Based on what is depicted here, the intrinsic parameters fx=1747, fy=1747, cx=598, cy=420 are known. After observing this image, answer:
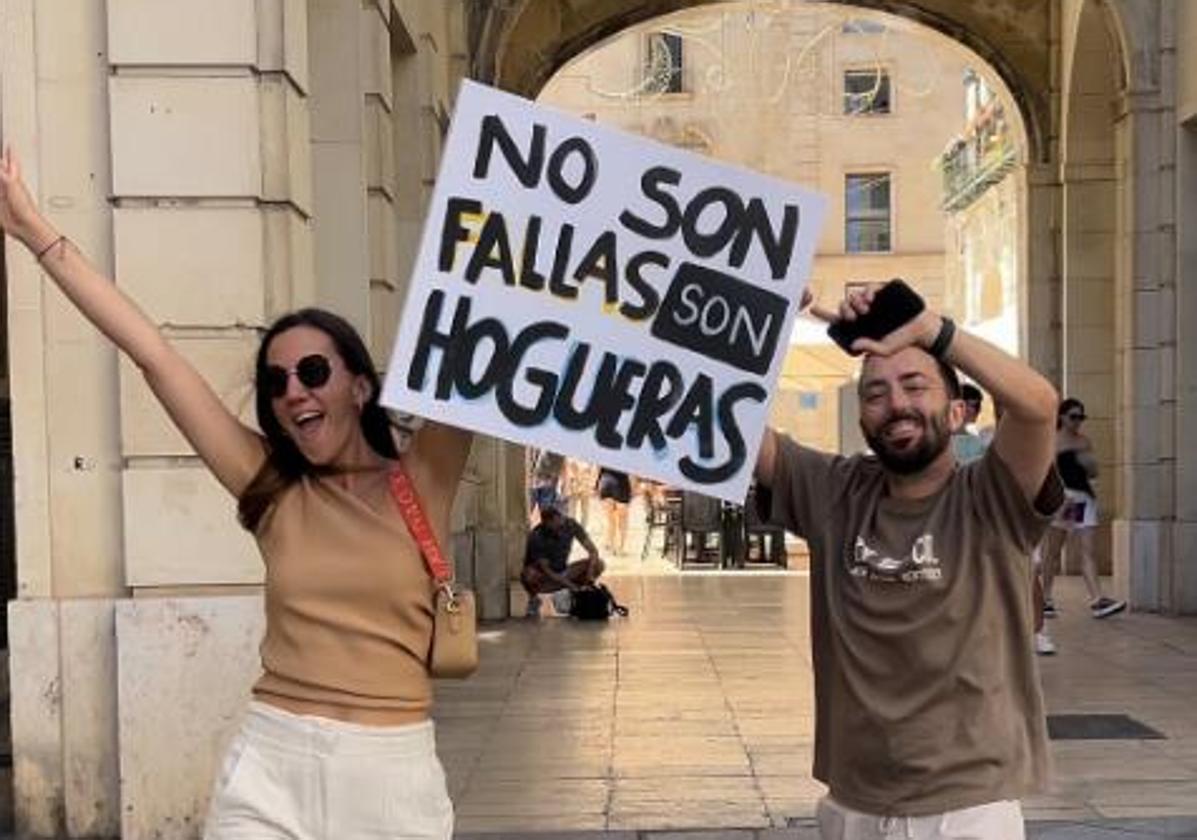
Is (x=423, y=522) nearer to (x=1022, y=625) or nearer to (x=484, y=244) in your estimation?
(x=484, y=244)

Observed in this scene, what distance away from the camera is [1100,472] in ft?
58.8

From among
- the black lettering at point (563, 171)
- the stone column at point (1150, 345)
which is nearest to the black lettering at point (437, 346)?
the black lettering at point (563, 171)

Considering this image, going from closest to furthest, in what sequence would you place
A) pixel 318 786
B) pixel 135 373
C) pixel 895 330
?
pixel 318 786 → pixel 895 330 → pixel 135 373

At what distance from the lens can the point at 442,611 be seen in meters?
3.17

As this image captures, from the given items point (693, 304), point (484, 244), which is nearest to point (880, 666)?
point (693, 304)

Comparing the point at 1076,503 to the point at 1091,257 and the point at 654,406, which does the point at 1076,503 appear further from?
the point at 654,406

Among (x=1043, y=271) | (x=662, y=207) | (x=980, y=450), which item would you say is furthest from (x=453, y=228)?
(x=1043, y=271)

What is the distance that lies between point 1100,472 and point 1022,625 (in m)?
15.3

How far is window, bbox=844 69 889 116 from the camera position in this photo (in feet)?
152

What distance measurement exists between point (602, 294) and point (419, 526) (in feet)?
2.22

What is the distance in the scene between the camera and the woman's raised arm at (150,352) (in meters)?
3.31

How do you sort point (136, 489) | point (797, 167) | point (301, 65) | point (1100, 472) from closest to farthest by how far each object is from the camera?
point (136, 489), point (301, 65), point (1100, 472), point (797, 167)

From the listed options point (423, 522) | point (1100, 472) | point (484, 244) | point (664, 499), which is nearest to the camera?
point (423, 522)

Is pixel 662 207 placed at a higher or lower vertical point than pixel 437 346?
higher
